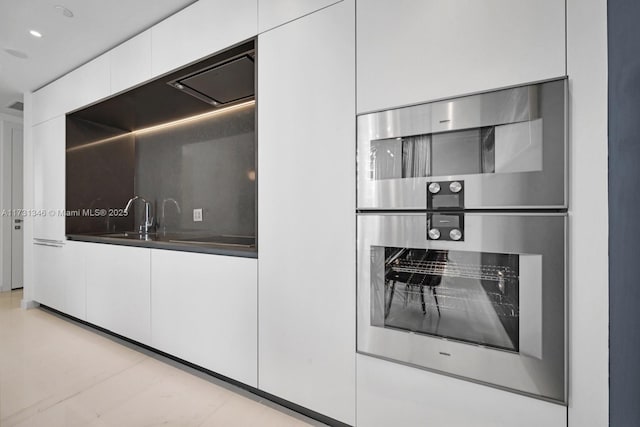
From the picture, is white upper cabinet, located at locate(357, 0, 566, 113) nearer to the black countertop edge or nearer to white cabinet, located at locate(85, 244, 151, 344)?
the black countertop edge

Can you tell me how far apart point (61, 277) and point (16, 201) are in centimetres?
234

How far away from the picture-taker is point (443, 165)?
118cm

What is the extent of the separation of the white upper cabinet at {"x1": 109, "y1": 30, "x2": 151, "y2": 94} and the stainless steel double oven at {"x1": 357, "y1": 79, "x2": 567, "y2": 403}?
1762 millimetres

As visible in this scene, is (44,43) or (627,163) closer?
(627,163)

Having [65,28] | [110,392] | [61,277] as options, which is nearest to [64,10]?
[65,28]

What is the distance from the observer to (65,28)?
2240mm

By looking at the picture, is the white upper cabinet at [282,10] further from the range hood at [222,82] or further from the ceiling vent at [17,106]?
the ceiling vent at [17,106]

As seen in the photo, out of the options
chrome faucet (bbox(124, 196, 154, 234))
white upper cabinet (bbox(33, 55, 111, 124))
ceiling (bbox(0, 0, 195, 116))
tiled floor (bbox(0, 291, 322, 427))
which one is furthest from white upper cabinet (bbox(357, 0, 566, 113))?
chrome faucet (bbox(124, 196, 154, 234))

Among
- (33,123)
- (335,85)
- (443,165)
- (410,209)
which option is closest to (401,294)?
(410,209)

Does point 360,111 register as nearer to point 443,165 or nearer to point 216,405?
point 443,165

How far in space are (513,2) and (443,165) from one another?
57cm

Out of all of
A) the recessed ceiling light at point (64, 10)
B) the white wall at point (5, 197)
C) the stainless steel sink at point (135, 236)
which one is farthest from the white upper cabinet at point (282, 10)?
the white wall at point (5, 197)

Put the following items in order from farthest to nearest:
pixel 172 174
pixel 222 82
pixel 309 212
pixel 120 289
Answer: pixel 172 174
pixel 120 289
pixel 222 82
pixel 309 212

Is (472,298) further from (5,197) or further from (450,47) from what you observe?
(5,197)
